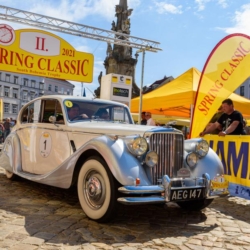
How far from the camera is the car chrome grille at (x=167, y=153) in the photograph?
382 centimetres

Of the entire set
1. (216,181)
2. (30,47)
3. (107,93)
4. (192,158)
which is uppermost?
(30,47)

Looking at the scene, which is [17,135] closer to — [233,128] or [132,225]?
[132,225]

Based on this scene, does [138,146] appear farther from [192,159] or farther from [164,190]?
[192,159]

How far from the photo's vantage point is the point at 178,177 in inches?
153

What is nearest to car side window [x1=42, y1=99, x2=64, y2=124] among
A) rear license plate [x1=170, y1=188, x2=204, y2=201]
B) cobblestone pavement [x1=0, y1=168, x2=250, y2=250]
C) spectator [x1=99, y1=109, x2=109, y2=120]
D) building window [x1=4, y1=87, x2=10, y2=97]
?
spectator [x1=99, y1=109, x2=109, y2=120]

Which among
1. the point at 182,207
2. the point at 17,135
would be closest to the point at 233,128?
the point at 182,207

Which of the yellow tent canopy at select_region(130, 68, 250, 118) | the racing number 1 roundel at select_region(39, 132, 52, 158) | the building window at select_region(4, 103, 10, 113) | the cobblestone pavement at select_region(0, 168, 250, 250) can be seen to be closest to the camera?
the cobblestone pavement at select_region(0, 168, 250, 250)

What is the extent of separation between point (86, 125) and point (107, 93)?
5467 mm

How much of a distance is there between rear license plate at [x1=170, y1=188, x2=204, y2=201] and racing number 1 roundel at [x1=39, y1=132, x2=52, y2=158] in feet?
7.81

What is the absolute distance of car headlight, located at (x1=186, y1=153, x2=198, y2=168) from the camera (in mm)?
4082

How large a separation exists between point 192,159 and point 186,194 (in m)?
0.59

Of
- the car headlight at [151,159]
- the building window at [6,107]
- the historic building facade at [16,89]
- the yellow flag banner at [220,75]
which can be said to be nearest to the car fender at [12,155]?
the car headlight at [151,159]

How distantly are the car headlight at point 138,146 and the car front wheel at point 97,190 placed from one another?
0.37 m

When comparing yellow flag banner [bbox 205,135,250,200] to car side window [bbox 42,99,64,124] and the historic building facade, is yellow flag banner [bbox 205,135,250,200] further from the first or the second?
the historic building facade
